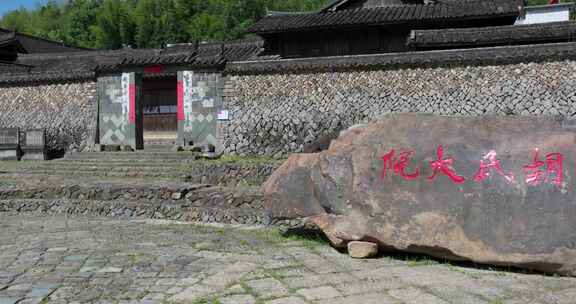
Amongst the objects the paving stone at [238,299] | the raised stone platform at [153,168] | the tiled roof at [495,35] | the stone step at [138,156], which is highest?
the tiled roof at [495,35]

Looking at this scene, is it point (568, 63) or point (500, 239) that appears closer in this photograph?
point (500, 239)

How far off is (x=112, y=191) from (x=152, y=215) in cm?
129

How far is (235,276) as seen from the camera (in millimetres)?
4582

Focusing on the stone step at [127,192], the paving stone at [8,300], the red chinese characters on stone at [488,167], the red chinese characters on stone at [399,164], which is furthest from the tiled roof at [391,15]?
the paving stone at [8,300]

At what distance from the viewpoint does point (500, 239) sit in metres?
4.67

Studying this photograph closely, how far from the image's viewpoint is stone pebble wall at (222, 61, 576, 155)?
488 inches

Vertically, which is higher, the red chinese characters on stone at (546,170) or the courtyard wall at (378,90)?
the courtyard wall at (378,90)

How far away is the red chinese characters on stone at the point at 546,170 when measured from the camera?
4582mm

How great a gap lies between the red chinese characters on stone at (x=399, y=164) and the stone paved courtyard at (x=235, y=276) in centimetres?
88

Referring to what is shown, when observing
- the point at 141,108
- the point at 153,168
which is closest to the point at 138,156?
the point at 153,168

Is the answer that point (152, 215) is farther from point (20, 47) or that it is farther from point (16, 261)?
point (20, 47)

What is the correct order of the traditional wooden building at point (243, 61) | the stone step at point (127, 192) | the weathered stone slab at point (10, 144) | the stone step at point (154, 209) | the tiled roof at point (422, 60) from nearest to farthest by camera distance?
the stone step at point (154, 209), the stone step at point (127, 192), the tiled roof at point (422, 60), the traditional wooden building at point (243, 61), the weathered stone slab at point (10, 144)

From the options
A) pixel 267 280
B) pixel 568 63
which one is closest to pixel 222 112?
pixel 568 63

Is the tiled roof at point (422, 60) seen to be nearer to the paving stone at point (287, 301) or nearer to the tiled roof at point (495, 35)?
the tiled roof at point (495, 35)
